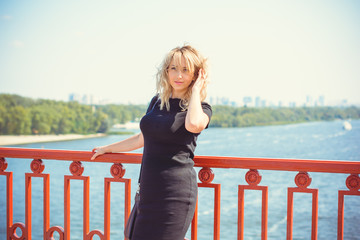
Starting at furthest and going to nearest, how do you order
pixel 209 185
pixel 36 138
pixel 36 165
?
pixel 36 138 < pixel 36 165 < pixel 209 185

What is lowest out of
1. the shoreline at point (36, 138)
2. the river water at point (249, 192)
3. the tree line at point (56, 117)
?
the river water at point (249, 192)

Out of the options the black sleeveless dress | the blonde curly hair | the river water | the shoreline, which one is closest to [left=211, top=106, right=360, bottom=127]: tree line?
the river water

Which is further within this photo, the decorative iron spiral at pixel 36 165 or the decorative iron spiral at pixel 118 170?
the decorative iron spiral at pixel 36 165

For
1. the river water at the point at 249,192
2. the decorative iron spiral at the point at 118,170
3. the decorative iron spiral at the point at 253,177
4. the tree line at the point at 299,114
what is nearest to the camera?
the decorative iron spiral at the point at 253,177

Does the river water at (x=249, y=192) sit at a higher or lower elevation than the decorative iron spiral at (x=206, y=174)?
lower

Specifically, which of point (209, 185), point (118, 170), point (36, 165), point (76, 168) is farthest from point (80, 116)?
point (209, 185)

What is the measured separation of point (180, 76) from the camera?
1.76m

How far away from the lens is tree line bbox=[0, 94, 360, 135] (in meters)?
51.6

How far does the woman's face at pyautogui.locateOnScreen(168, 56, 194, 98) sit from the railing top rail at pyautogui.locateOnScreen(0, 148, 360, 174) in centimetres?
41

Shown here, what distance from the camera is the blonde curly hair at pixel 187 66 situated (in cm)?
177

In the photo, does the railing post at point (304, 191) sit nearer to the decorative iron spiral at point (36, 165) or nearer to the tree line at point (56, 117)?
the decorative iron spiral at point (36, 165)

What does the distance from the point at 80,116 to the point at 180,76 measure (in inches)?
2199

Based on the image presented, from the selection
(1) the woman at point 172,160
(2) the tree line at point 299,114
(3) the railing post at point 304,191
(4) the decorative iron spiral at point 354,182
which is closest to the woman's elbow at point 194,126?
(1) the woman at point 172,160

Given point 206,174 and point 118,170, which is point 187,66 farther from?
point 118,170
